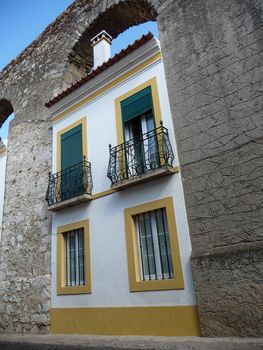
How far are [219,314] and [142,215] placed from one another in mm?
2003

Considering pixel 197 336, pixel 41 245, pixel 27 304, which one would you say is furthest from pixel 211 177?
pixel 27 304

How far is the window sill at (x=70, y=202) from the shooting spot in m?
5.97

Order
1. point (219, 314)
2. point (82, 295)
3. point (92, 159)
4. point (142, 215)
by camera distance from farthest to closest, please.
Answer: point (92, 159) → point (82, 295) → point (142, 215) → point (219, 314)

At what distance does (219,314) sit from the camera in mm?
3928

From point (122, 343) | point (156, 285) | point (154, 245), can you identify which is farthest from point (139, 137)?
point (122, 343)

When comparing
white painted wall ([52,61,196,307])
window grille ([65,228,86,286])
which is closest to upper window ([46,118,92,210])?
white painted wall ([52,61,196,307])

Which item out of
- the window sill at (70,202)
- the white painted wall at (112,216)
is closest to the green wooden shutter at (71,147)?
the white painted wall at (112,216)

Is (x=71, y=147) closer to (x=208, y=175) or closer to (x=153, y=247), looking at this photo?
(x=153, y=247)

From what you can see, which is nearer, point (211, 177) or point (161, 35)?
point (211, 177)

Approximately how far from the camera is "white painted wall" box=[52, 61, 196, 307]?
4.63 meters

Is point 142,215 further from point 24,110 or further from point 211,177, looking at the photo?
point 24,110

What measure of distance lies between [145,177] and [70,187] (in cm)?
217

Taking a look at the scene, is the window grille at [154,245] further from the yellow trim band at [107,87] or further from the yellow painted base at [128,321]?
the yellow trim band at [107,87]

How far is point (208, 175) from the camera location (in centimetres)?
456
